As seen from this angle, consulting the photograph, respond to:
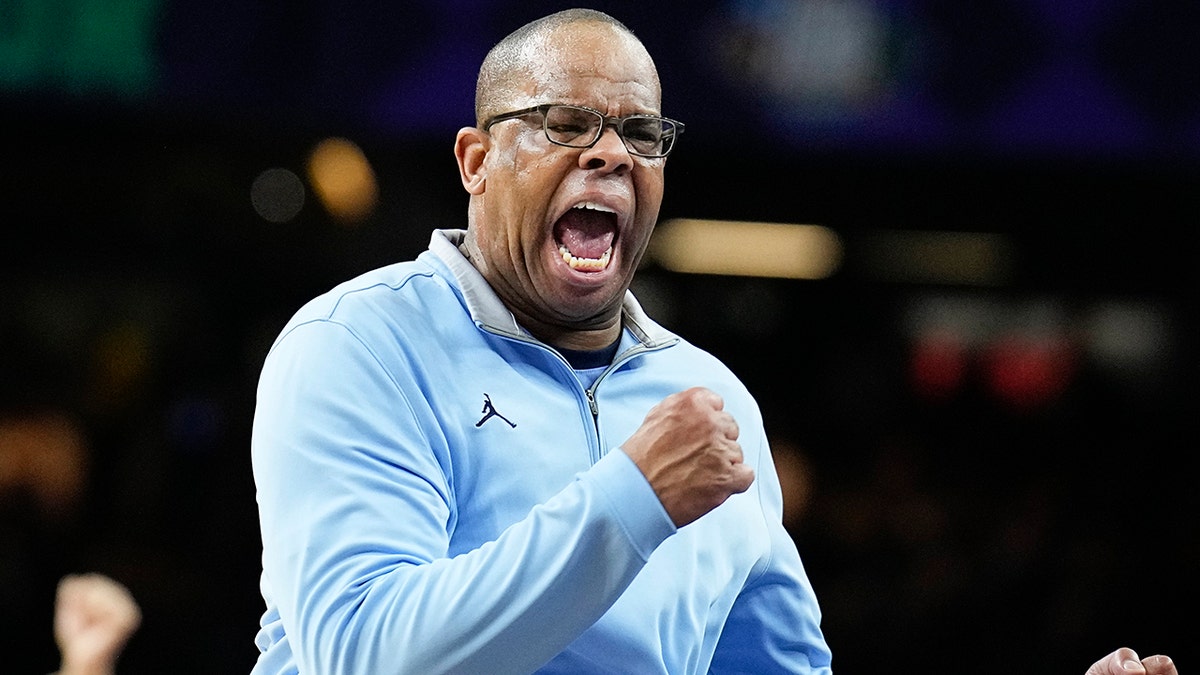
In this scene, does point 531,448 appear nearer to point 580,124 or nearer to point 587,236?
point 587,236

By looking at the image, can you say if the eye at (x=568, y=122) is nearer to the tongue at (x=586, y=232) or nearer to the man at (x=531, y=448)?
the man at (x=531, y=448)

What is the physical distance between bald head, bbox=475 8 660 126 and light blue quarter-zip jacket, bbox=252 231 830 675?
246 millimetres

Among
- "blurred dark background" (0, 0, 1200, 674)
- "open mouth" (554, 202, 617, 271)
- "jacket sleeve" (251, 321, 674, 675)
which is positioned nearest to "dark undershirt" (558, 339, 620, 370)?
"open mouth" (554, 202, 617, 271)

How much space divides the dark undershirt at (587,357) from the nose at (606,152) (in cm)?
29

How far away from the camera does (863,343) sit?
A: 7.01 meters

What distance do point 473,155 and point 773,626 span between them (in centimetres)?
90

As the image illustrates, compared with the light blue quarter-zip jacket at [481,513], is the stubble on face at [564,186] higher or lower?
higher

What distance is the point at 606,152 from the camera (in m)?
2.31

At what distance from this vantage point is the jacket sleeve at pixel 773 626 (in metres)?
2.44

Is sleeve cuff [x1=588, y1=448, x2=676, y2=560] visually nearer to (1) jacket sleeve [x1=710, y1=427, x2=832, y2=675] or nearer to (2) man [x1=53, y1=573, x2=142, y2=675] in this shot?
(1) jacket sleeve [x1=710, y1=427, x2=832, y2=675]

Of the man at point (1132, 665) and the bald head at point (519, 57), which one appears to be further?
the bald head at point (519, 57)

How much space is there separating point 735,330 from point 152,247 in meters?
2.67

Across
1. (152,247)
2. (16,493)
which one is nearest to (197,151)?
(152,247)

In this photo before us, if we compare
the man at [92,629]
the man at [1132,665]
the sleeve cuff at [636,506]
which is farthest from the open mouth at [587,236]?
A: the man at [92,629]
